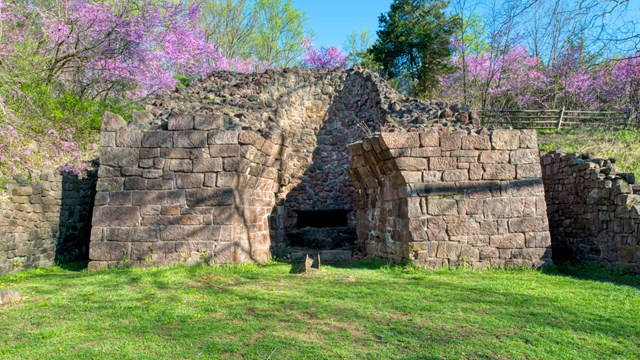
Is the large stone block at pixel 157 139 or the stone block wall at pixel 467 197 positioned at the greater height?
the large stone block at pixel 157 139

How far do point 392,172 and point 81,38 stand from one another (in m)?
9.71

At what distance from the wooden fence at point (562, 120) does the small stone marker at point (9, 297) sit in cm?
1581

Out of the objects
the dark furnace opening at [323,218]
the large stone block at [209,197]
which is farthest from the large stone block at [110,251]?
the dark furnace opening at [323,218]

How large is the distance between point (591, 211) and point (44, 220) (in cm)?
1054

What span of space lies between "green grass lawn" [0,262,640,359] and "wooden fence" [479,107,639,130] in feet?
35.3

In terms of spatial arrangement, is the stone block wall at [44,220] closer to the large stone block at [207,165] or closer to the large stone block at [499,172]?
the large stone block at [207,165]

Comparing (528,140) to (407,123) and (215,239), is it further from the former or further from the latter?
(215,239)

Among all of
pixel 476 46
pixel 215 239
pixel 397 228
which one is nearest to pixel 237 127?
pixel 215 239

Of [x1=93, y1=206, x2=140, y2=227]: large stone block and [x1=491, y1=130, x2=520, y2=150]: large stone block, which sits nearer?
[x1=93, y1=206, x2=140, y2=227]: large stone block

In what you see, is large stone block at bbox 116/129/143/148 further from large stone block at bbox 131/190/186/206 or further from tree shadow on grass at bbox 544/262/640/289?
tree shadow on grass at bbox 544/262/640/289

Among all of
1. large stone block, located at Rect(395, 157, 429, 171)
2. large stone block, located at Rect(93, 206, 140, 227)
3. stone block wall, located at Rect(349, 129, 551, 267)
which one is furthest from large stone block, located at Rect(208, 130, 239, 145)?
large stone block, located at Rect(395, 157, 429, 171)

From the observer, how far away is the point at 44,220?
8336mm

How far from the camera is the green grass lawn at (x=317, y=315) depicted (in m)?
3.69

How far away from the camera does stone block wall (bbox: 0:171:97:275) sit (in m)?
7.52
